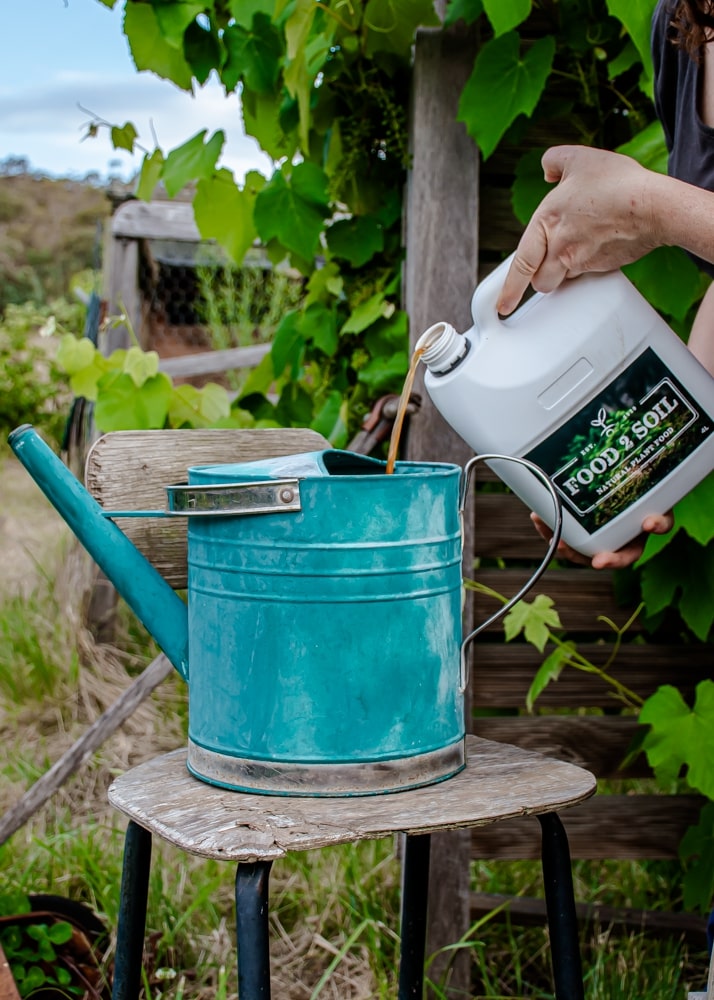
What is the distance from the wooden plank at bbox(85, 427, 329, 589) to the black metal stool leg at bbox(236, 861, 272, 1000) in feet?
1.62

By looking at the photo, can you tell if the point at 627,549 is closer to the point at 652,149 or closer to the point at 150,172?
the point at 652,149

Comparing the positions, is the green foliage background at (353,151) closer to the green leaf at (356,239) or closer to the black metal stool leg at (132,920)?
the green leaf at (356,239)

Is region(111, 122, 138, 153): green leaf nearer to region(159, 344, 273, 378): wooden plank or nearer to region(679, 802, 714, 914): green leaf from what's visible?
region(679, 802, 714, 914): green leaf

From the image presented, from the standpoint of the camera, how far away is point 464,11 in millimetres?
1475

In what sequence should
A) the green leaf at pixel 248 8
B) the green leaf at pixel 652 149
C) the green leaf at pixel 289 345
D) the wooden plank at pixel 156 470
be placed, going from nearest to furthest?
the wooden plank at pixel 156 470
the green leaf at pixel 652 149
the green leaf at pixel 248 8
the green leaf at pixel 289 345

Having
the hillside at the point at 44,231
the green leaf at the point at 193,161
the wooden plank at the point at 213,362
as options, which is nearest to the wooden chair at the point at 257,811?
the green leaf at the point at 193,161

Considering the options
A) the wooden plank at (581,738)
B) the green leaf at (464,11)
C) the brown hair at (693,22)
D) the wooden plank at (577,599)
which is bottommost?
the wooden plank at (581,738)

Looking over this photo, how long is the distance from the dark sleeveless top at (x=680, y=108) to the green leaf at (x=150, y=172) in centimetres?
88

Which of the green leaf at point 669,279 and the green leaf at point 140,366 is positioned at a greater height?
the green leaf at point 669,279

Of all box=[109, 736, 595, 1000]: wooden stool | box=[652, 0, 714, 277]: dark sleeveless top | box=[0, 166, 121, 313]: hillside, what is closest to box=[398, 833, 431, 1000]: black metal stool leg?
box=[109, 736, 595, 1000]: wooden stool

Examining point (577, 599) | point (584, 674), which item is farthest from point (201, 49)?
point (584, 674)

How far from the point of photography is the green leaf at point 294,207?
63.6 inches

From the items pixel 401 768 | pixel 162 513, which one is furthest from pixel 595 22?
pixel 401 768

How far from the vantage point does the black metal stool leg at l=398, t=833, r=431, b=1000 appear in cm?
123
